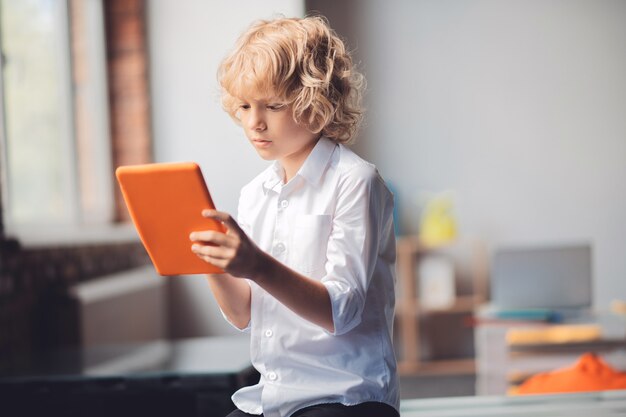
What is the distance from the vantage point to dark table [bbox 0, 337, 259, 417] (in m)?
1.68

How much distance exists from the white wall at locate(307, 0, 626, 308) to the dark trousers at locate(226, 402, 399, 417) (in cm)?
435

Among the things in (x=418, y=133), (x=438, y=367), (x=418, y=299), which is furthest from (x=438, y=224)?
(x=438, y=367)

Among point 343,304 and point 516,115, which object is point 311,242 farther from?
point 516,115

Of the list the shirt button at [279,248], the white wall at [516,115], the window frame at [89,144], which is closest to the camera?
the shirt button at [279,248]

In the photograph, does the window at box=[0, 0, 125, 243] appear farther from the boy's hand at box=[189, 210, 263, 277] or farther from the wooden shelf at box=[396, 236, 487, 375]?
the boy's hand at box=[189, 210, 263, 277]

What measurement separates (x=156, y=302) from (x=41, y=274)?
1.23 meters

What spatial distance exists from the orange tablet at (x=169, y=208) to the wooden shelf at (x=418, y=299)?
13.6 ft

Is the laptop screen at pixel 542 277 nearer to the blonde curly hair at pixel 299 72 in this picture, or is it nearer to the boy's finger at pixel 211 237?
the blonde curly hair at pixel 299 72

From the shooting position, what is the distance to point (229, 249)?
2.98ft

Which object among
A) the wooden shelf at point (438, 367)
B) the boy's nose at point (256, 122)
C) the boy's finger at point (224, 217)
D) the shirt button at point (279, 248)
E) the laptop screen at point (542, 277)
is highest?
the boy's nose at point (256, 122)

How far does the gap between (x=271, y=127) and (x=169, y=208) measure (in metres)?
0.18

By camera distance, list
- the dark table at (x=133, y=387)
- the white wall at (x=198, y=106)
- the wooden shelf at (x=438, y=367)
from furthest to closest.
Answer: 1. the wooden shelf at (x=438, y=367)
2. the white wall at (x=198, y=106)
3. the dark table at (x=133, y=387)

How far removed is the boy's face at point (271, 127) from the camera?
106 cm

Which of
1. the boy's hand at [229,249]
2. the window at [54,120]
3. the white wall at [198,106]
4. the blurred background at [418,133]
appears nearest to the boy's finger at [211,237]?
the boy's hand at [229,249]
